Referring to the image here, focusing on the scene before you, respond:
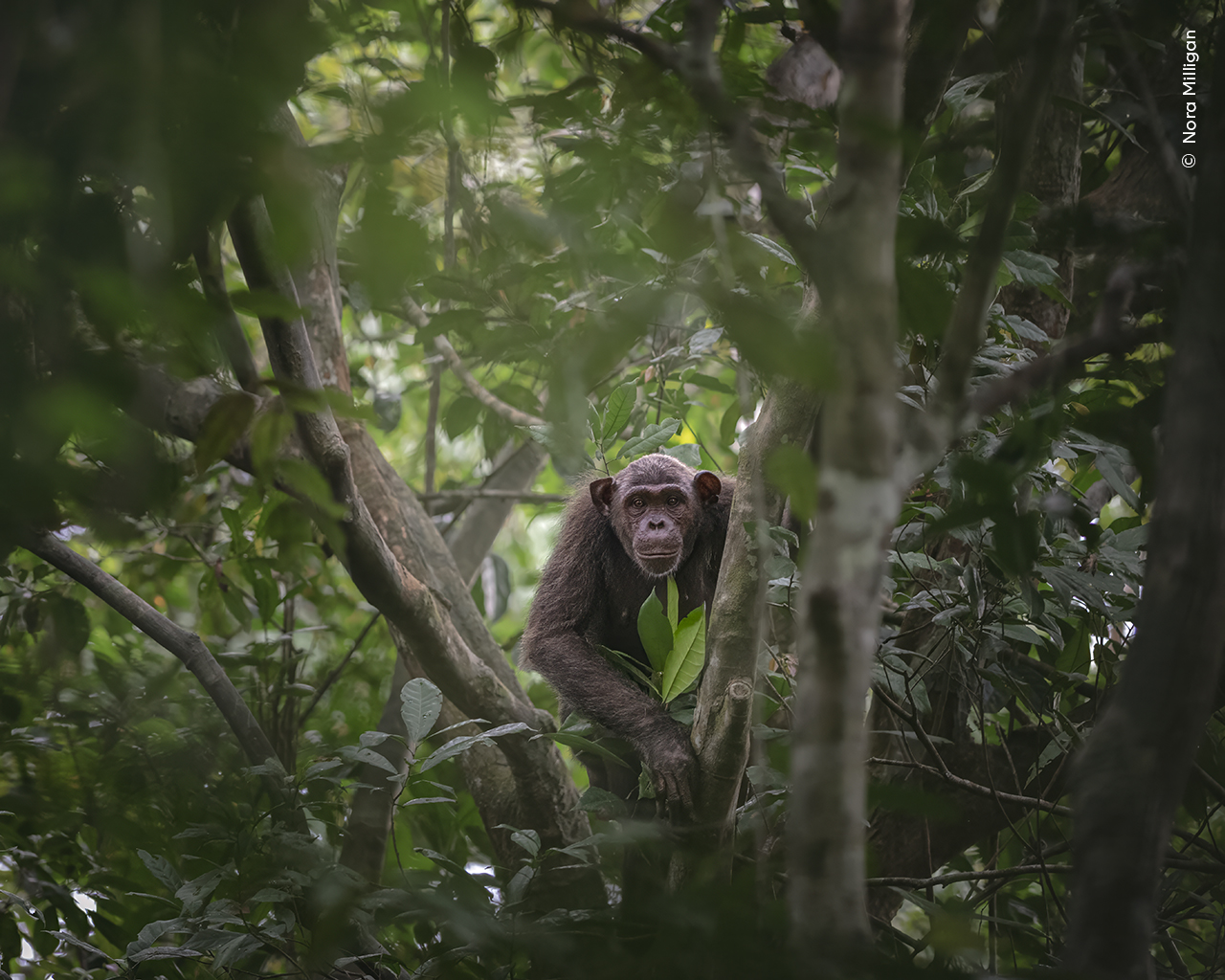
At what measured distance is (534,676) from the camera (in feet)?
21.5

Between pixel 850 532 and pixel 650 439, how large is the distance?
2.24m

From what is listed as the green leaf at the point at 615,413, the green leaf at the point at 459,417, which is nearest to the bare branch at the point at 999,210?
the green leaf at the point at 615,413

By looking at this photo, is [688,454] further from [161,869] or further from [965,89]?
[161,869]

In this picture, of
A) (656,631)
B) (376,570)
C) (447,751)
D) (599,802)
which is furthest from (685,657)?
(376,570)

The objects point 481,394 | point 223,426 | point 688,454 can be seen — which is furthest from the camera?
point 481,394

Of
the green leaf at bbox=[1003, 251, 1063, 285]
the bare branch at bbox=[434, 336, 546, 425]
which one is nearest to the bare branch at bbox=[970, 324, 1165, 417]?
the green leaf at bbox=[1003, 251, 1063, 285]

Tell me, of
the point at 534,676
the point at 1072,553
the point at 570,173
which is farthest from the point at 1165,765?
the point at 534,676

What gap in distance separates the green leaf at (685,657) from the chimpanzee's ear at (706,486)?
1807mm

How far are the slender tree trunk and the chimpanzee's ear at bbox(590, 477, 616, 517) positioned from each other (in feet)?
11.3

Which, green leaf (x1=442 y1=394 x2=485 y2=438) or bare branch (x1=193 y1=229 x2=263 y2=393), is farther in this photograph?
green leaf (x1=442 y1=394 x2=485 y2=438)

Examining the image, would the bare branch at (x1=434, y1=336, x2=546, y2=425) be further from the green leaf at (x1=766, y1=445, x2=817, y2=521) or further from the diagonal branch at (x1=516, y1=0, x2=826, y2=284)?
the green leaf at (x1=766, y1=445, x2=817, y2=521)

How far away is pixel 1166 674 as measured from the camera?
A: 1217mm

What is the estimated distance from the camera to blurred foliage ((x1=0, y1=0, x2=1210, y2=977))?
1.11 meters

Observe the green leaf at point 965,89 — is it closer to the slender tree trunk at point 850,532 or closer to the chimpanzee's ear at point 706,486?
the slender tree trunk at point 850,532
